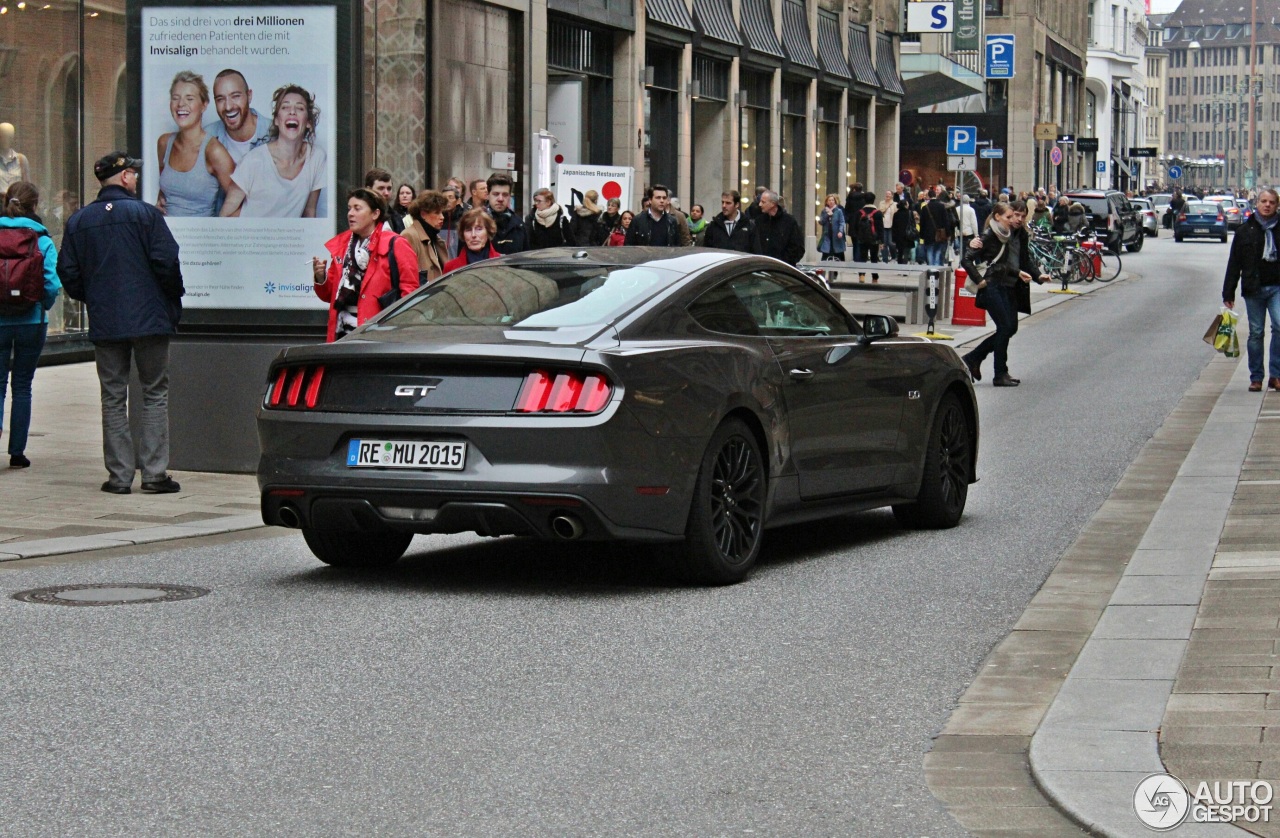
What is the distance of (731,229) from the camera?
20203 mm

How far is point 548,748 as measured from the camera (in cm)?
563

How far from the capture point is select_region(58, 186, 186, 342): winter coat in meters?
11.5

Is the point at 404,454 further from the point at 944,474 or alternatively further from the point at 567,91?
the point at 567,91

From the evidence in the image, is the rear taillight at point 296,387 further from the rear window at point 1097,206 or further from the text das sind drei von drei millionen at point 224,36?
the rear window at point 1097,206

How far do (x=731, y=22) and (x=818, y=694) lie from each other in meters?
37.5

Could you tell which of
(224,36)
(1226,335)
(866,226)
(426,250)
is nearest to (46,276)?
(224,36)

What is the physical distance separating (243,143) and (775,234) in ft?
28.1

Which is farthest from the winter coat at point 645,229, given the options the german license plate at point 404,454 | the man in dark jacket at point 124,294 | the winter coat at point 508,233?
the german license plate at point 404,454

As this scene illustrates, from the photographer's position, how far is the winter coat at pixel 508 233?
16469 millimetres

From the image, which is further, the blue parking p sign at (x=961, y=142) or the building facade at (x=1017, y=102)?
→ the building facade at (x=1017, y=102)

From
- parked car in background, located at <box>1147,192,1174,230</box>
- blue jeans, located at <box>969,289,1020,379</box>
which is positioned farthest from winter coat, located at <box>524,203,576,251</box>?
parked car in background, located at <box>1147,192,1174,230</box>

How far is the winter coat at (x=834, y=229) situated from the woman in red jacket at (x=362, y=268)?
29.2 meters

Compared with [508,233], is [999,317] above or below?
below

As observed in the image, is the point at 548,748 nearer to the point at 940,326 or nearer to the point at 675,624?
the point at 675,624
